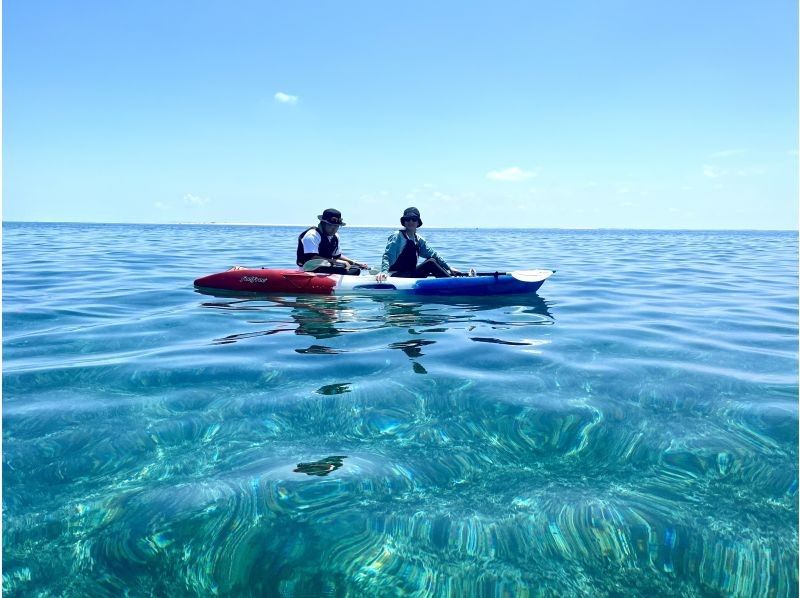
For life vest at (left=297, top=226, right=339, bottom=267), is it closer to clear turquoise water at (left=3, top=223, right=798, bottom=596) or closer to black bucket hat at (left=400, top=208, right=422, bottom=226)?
black bucket hat at (left=400, top=208, right=422, bottom=226)

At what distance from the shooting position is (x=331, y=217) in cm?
1059

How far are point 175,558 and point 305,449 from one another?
1.18 m

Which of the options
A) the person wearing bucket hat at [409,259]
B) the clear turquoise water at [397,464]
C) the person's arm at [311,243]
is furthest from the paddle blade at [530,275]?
the person's arm at [311,243]

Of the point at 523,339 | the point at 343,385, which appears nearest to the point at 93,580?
the point at 343,385

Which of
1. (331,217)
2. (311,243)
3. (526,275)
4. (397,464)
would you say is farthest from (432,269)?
(397,464)

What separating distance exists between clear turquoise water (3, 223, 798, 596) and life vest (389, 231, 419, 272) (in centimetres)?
407

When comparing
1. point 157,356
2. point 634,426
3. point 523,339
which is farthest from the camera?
point 523,339

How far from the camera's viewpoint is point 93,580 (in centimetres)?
240

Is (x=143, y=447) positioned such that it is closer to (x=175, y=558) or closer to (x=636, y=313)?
(x=175, y=558)

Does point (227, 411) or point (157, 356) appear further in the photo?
point (157, 356)

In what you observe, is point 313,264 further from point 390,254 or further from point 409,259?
point 409,259

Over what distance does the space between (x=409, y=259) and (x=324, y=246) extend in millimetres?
1992

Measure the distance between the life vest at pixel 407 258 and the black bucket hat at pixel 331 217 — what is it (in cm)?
148

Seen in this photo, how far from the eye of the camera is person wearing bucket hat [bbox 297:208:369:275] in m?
10.8
